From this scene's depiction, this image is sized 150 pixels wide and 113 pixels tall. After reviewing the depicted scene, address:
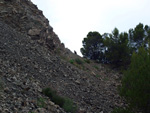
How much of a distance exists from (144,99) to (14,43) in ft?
36.0

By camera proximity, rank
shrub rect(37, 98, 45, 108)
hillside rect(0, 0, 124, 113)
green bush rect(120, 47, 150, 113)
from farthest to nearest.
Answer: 1. green bush rect(120, 47, 150, 113)
2. shrub rect(37, 98, 45, 108)
3. hillside rect(0, 0, 124, 113)

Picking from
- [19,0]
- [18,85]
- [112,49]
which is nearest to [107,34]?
[112,49]

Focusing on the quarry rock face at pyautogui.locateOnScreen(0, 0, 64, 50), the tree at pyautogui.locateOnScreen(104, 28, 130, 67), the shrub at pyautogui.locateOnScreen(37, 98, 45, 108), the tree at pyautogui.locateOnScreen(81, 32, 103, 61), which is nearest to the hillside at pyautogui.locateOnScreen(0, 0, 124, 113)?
the quarry rock face at pyautogui.locateOnScreen(0, 0, 64, 50)

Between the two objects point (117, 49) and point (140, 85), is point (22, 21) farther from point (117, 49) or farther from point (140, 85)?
point (140, 85)

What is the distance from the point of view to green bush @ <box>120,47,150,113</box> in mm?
11193

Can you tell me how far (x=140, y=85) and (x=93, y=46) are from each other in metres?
23.4

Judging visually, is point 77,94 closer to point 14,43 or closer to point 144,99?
point 144,99

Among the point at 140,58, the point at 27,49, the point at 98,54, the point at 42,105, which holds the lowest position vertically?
the point at 42,105

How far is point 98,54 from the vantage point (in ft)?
109

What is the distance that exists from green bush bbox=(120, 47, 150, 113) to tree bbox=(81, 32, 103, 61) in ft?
65.9

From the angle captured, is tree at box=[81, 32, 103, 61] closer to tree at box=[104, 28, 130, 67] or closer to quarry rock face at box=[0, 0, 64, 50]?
tree at box=[104, 28, 130, 67]

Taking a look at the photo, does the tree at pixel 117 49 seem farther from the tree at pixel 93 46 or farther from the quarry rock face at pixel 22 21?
the quarry rock face at pixel 22 21

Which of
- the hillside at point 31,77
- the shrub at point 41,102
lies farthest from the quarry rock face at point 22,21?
the shrub at point 41,102

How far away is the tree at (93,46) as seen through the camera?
3353cm
